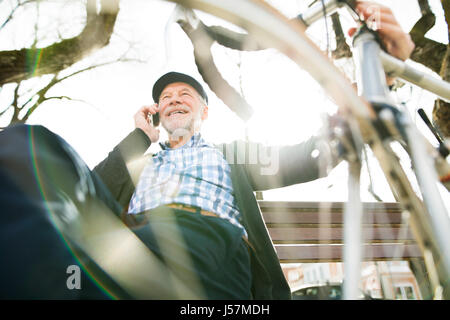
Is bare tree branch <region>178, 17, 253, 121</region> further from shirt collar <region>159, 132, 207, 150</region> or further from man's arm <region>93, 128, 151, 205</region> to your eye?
man's arm <region>93, 128, 151, 205</region>

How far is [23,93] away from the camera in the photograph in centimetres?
350

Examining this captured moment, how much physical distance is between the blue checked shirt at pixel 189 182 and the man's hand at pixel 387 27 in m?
0.87

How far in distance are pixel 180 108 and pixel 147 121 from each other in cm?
23

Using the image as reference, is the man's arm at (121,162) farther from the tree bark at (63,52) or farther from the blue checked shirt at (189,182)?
the tree bark at (63,52)

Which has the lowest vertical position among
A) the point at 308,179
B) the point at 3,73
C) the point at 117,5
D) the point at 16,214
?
the point at 16,214

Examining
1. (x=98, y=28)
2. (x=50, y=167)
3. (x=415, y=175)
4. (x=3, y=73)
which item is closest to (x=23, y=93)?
(x=3, y=73)

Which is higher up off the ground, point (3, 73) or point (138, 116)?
point (3, 73)

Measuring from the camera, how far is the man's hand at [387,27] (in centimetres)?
88

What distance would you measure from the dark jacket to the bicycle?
70cm

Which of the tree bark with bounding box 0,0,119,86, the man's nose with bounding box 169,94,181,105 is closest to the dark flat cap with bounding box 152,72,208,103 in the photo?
the man's nose with bounding box 169,94,181,105

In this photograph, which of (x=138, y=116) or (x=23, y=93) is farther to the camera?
(x=23, y=93)

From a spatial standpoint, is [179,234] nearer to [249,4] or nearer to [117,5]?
→ [249,4]

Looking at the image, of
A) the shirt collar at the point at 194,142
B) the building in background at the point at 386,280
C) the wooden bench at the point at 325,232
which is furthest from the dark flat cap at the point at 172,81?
the building in background at the point at 386,280
